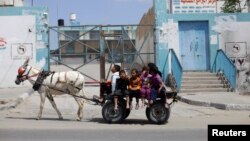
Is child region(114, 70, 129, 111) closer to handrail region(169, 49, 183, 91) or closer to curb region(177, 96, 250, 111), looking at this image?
curb region(177, 96, 250, 111)

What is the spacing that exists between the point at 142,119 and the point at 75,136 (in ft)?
13.1

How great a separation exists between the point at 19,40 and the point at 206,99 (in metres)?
9.96

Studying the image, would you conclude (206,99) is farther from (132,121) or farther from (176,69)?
(132,121)

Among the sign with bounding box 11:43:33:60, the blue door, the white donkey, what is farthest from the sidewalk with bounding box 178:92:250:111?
the sign with bounding box 11:43:33:60

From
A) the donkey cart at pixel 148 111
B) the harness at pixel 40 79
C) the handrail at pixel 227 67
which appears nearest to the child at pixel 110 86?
the donkey cart at pixel 148 111

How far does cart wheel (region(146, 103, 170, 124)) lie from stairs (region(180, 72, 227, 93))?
27.0ft

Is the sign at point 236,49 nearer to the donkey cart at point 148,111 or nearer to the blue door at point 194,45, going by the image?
the blue door at point 194,45

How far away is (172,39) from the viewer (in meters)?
23.5

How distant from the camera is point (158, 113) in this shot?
530 inches

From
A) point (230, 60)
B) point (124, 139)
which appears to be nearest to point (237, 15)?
point (230, 60)

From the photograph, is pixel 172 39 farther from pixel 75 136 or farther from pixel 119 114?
pixel 75 136

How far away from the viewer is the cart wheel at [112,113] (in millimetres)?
13531

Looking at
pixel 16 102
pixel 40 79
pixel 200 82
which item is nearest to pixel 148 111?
pixel 40 79

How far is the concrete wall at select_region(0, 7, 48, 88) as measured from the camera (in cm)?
2344
